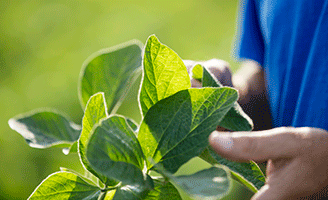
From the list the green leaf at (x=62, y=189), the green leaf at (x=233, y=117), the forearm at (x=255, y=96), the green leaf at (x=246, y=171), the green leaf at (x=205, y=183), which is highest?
the green leaf at (x=233, y=117)

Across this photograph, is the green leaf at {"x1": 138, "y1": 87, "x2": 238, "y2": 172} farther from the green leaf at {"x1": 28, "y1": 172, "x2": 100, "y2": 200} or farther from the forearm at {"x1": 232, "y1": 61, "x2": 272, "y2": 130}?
the forearm at {"x1": 232, "y1": 61, "x2": 272, "y2": 130}

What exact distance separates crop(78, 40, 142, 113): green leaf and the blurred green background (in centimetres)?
114

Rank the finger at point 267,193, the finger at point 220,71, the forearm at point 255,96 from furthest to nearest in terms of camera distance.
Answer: the forearm at point 255,96, the finger at point 220,71, the finger at point 267,193

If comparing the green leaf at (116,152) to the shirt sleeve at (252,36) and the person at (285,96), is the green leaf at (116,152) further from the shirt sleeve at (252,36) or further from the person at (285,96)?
the shirt sleeve at (252,36)

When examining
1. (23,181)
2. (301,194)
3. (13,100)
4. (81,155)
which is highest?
(81,155)

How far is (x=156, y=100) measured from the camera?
20cm

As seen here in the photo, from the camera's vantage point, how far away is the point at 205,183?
0.56 ft

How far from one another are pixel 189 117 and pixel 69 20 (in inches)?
93.6

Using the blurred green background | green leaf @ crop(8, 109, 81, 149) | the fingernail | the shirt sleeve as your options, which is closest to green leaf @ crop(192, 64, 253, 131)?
the fingernail

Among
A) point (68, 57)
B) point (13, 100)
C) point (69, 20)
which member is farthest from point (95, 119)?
point (69, 20)

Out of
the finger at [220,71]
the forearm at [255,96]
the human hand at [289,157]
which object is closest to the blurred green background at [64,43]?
the forearm at [255,96]

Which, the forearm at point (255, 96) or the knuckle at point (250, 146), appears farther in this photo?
the forearm at point (255, 96)

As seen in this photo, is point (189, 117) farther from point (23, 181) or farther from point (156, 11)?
point (156, 11)

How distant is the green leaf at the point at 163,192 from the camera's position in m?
0.19
